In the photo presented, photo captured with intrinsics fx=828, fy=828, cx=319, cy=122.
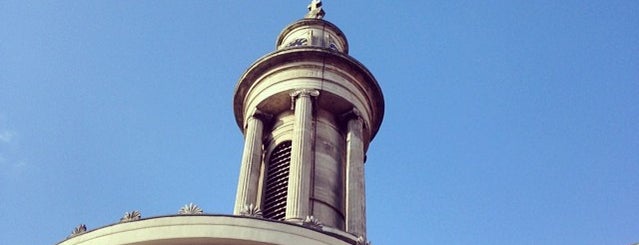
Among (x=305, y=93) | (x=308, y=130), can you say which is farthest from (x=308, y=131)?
(x=305, y=93)

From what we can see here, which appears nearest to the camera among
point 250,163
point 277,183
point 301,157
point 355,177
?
point 301,157

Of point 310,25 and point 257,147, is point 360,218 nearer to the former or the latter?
point 257,147

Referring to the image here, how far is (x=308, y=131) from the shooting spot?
2858 centimetres

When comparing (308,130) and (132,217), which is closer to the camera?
(132,217)

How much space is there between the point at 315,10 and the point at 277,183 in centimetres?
1132

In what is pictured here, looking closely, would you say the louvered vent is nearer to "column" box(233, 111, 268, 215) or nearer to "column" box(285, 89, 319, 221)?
"column" box(233, 111, 268, 215)

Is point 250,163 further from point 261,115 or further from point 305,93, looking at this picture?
point 305,93

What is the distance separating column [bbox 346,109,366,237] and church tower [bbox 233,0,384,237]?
0.03 meters

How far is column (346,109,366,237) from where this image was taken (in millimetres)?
26516

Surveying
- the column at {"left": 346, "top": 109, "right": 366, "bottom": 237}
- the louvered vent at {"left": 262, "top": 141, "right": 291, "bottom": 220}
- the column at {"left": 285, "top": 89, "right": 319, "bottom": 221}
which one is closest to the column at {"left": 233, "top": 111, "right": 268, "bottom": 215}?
the louvered vent at {"left": 262, "top": 141, "right": 291, "bottom": 220}

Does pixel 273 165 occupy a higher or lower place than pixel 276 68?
lower

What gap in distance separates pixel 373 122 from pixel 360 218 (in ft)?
21.7

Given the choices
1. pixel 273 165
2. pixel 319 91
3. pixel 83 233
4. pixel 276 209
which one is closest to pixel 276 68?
pixel 319 91

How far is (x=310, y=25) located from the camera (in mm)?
34594
